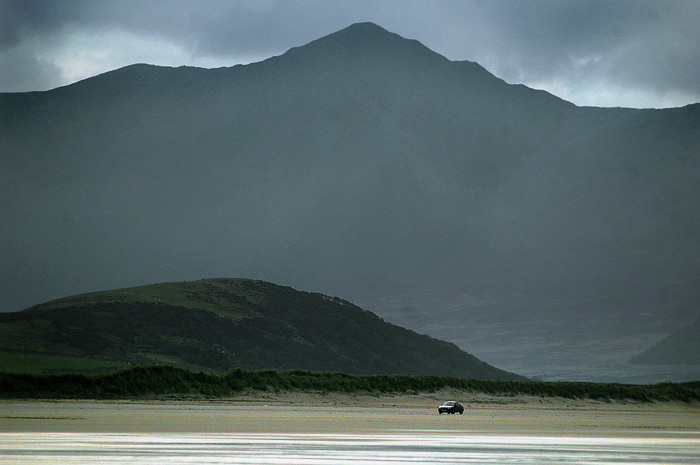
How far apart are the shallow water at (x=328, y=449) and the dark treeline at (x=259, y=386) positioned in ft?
219

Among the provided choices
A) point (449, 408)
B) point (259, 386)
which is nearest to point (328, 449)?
point (449, 408)

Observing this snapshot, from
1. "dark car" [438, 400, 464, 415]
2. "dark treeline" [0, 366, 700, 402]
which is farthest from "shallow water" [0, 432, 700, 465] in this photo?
"dark treeline" [0, 366, 700, 402]

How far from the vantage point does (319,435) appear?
49.2 m

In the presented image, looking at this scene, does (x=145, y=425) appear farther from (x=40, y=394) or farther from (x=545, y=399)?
Result: (x=545, y=399)

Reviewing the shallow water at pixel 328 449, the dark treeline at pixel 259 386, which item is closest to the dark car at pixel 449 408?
the dark treeline at pixel 259 386

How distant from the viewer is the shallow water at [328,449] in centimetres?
3400

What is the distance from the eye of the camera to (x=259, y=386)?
127250 mm

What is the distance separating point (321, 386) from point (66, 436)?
92.1 m

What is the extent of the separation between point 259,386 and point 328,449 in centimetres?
8942

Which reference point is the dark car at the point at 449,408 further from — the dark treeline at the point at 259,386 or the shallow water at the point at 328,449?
the shallow water at the point at 328,449

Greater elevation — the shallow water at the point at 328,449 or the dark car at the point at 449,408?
the dark car at the point at 449,408

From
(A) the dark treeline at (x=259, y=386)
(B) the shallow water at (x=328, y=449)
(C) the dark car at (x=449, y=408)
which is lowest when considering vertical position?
(B) the shallow water at (x=328, y=449)

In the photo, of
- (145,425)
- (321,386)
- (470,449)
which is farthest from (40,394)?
(470,449)

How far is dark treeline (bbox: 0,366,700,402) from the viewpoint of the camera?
11494 cm
